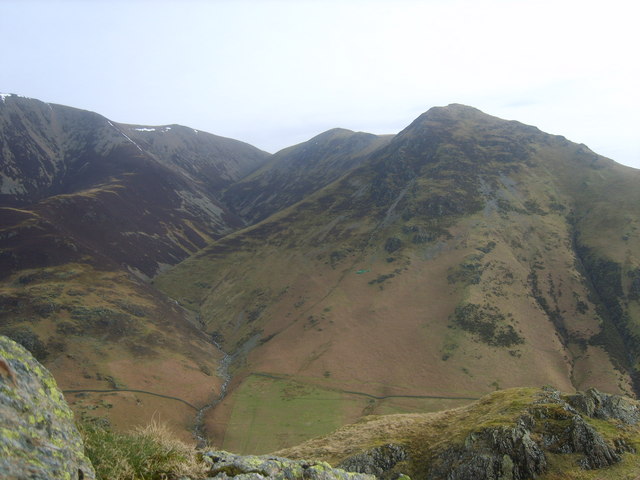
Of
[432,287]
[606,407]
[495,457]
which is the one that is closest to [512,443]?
[495,457]

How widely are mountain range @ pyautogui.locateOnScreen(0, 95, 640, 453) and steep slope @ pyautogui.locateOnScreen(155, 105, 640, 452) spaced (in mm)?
523

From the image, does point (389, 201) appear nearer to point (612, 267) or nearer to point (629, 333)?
point (612, 267)

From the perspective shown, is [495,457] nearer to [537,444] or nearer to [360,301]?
[537,444]

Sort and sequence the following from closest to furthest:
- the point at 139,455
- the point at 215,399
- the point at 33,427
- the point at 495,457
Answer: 1. the point at 33,427
2. the point at 139,455
3. the point at 495,457
4. the point at 215,399

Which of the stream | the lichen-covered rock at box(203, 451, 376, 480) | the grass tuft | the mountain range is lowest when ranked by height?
the stream

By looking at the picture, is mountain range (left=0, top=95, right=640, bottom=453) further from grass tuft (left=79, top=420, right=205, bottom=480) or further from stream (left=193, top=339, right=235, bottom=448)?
grass tuft (left=79, top=420, right=205, bottom=480)

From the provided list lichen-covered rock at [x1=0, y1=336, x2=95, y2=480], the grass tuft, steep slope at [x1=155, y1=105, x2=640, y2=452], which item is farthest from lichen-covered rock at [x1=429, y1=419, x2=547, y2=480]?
steep slope at [x1=155, y1=105, x2=640, y2=452]

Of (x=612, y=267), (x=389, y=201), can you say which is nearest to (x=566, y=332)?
(x=612, y=267)

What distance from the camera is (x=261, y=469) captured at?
899 cm

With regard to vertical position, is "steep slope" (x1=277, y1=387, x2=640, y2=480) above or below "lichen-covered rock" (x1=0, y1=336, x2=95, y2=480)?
below

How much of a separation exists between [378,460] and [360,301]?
8660 cm

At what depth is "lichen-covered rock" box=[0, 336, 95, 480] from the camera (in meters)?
5.35

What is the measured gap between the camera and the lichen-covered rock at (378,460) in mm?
24984

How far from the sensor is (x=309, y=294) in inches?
4838
